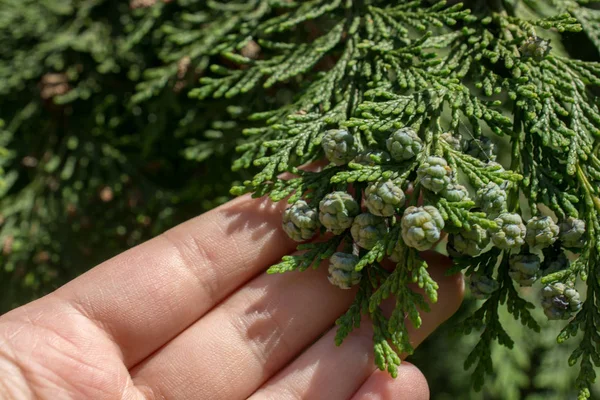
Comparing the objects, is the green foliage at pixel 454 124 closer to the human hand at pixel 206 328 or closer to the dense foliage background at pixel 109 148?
the human hand at pixel 206 328

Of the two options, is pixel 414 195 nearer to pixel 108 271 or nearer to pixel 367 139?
pixel 367 139

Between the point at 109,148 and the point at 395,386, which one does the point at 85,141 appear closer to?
the point at 109,148

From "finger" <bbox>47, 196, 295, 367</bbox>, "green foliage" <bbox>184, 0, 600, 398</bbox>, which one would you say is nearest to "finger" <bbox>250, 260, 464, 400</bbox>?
"green foliage" <bbox>184, 0, 600, 398</bbox>

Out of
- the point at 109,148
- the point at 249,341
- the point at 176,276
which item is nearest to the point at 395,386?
the point at 249,341

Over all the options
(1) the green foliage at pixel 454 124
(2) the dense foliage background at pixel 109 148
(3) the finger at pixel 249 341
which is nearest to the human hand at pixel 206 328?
(3) the finger at pixel 249 341

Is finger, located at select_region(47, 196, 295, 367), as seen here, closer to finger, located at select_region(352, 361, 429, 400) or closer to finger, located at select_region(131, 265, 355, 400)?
finger, located at select_region(131, 265, 355, 400)
